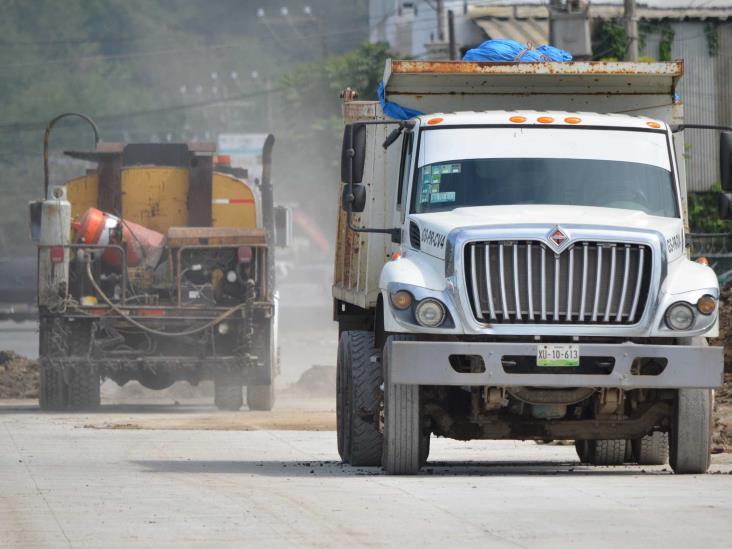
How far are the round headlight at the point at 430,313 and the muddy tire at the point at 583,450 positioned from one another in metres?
2.94

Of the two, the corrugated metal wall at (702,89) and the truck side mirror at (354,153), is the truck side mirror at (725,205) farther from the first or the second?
the corrugated metal wall at (702,89)

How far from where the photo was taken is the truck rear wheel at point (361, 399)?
43.8 feet

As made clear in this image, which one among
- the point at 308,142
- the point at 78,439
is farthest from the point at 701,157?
the point at 308,142

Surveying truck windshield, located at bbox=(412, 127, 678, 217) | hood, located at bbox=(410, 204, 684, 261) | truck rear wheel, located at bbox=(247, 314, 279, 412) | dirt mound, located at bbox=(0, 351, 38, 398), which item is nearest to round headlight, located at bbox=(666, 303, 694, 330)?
hood, located at bbox=(410, 204, 684, 261)

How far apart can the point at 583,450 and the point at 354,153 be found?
3401mm

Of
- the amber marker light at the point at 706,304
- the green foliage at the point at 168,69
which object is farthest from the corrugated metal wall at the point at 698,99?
the green foliage at the point at 168,69

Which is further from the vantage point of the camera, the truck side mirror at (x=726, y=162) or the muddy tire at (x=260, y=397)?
the muddy tire at (x=260, y=397)

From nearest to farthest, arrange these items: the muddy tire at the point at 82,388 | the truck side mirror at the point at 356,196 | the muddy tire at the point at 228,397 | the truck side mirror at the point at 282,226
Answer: the truck side mirror at the point at 356,196 → the muddy tire at the point at 82,388 → the muddy tire at the point at 228,397 → the truck side mirror at the point at 282,226

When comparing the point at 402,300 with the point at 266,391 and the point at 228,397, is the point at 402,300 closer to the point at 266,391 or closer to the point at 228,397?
the point at 266,391

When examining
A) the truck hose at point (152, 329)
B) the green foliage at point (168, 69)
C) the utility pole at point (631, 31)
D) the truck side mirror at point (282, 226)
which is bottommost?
the truck hose at point (152, 329)

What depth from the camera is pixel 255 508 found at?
34.4 feet

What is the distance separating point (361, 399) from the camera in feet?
43.7

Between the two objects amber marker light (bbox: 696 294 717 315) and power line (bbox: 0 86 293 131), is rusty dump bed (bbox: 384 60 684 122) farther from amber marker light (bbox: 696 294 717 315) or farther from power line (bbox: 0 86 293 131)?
power line (bbox: 0 86 293 131)

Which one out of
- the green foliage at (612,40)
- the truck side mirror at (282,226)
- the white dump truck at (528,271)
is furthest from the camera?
the green foliage at (612,40)
